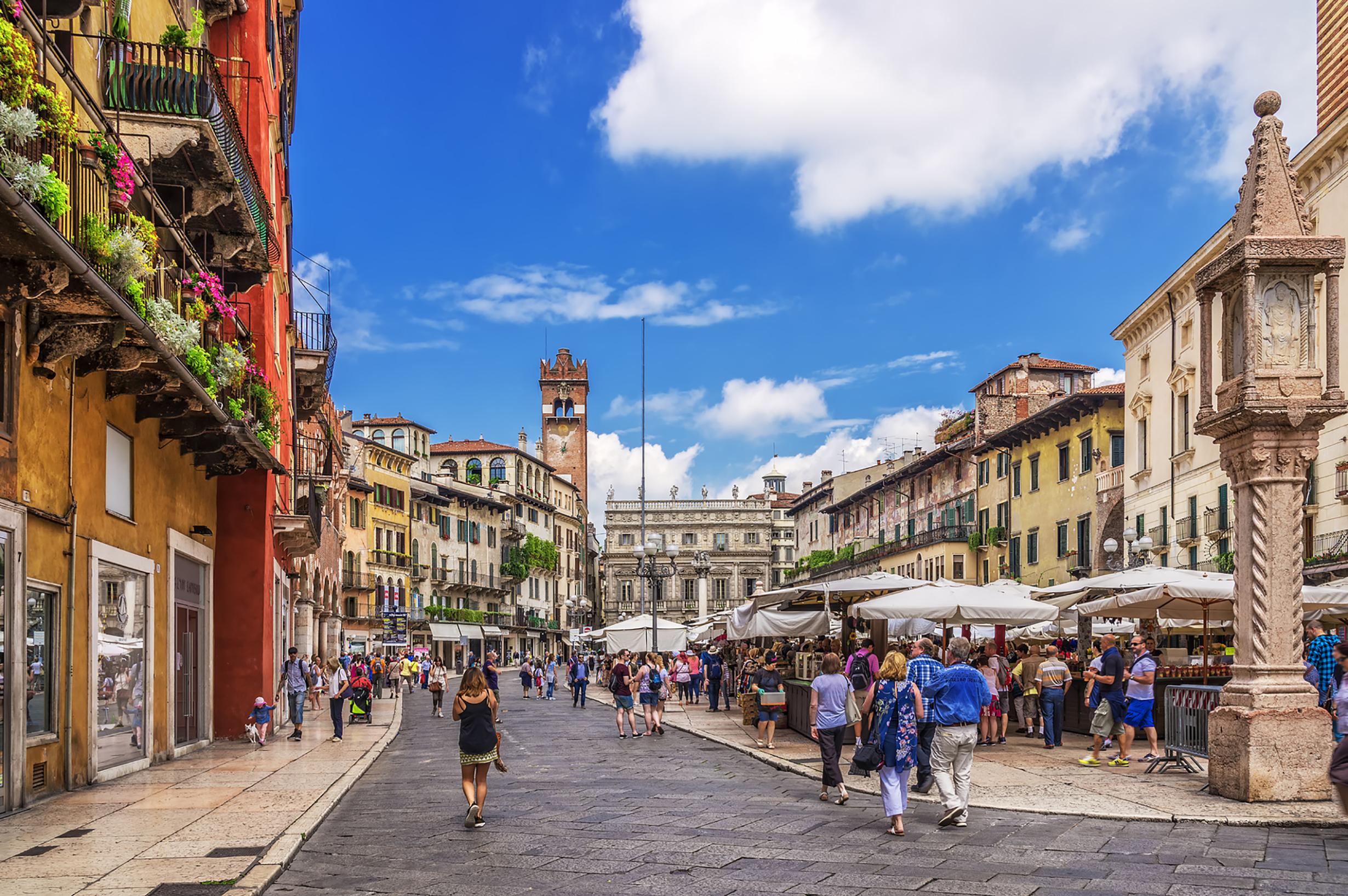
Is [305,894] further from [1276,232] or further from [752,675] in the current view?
[752,675]

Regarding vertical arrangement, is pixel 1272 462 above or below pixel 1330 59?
below

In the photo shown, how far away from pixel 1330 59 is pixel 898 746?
28.0 metres

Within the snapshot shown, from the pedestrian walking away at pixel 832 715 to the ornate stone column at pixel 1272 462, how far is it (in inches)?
143

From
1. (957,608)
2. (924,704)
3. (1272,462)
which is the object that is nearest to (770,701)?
(957,608)

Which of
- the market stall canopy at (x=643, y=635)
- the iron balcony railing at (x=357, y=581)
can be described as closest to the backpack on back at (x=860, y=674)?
the market stall canopy at (x=643, y=635)

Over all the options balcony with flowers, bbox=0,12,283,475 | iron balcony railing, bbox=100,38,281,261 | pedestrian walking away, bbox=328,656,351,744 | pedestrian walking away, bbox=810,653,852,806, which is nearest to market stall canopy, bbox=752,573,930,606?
pedestrian walking away, bbox=328,656,351,744

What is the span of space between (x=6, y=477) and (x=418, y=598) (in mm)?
70031

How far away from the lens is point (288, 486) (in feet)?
98.5

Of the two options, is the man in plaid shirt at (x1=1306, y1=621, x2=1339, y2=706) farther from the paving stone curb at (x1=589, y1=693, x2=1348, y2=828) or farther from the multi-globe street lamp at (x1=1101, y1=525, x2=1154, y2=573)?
the multi-globe street lamp at (x1=1101, y1=525, x2=1154, y2=573)

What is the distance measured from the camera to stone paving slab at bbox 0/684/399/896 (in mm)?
9367

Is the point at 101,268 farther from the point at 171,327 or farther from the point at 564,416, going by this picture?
the point at 564,416

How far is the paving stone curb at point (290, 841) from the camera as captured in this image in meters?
8.99

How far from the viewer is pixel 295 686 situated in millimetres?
25734

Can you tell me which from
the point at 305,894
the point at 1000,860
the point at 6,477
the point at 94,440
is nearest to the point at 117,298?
the point at 6,477
